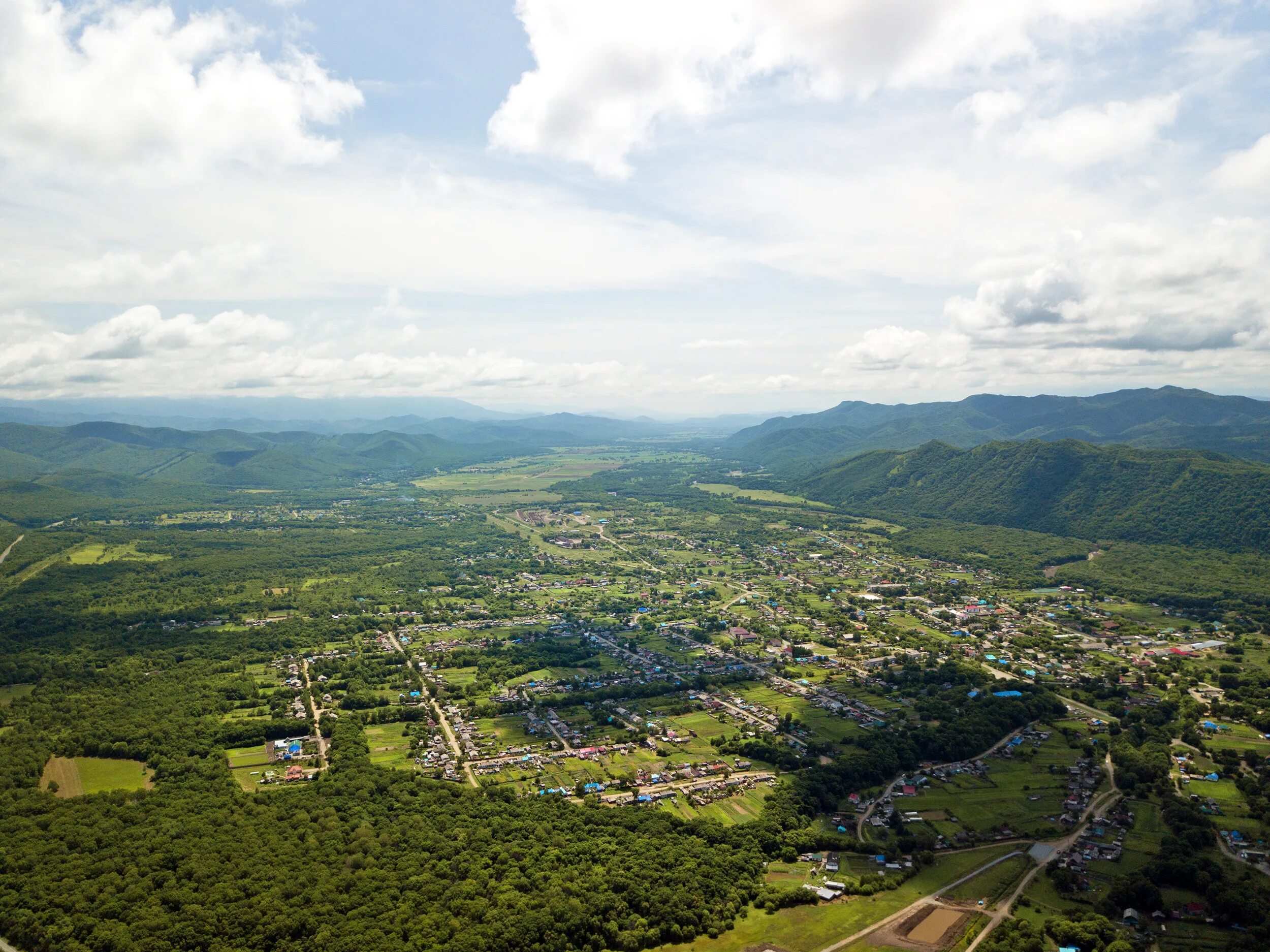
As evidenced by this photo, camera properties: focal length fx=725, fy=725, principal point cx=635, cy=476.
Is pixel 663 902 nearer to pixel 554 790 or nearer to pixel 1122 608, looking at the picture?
pixel 554 790

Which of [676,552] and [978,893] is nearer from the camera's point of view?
[978,893]

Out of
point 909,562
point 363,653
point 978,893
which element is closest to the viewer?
point 978,893

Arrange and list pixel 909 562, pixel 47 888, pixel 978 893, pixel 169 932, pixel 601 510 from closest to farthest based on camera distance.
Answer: pixel 169 932, pixel 47 888, pixel 978 893, pixel 909 562, pixel 601 510

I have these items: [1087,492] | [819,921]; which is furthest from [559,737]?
[1087,492]

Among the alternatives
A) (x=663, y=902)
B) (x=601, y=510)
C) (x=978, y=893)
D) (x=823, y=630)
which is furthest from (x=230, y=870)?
(x=601, y=510)

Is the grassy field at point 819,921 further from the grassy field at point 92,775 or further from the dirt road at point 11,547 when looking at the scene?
the dirt road at point 11,547

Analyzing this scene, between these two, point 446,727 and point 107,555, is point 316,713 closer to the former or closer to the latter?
point 446,727
